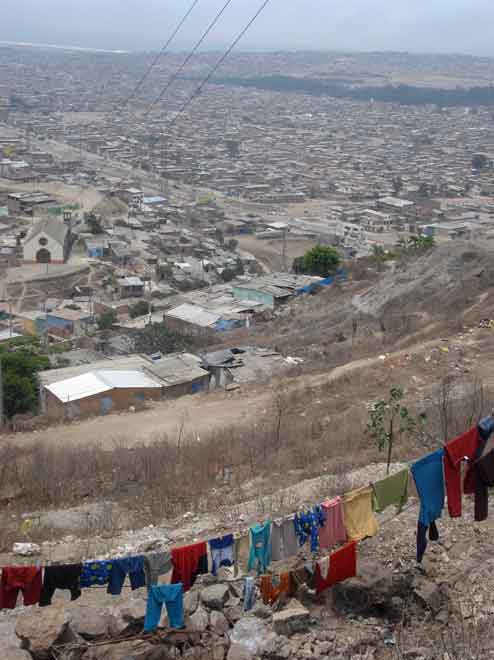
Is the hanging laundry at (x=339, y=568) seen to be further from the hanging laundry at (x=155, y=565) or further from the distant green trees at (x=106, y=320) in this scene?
the distant green trees at (x=106, y=320)

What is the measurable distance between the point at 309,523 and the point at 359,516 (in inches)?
9.8

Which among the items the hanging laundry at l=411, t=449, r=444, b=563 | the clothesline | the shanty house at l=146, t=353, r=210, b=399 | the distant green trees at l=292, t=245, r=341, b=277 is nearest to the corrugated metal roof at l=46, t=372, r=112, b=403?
the shanty house at l=146, t=353, r=210, b=399

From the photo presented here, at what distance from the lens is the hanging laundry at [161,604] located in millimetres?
3453

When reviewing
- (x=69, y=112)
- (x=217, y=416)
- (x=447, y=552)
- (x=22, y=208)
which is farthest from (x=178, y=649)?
(x=69, y=112)

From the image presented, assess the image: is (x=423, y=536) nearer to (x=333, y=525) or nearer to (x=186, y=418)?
(x=333, y=525)

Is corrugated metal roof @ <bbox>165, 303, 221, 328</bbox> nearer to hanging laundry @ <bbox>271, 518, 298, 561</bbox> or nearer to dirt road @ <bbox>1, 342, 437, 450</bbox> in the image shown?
dirt road @ <bbox>1, 342, 437, 450</bbox>

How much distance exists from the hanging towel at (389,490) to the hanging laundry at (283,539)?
42 cm

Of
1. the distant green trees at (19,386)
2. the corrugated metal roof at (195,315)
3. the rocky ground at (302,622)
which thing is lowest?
the corrugated metal roof at (195,315)

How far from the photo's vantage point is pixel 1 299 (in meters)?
20.0

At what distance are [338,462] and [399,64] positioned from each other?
465 ft

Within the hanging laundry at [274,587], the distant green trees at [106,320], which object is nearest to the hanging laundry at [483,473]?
the hanging laundry at [274,587]

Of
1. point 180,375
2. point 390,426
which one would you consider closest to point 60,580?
point 390,426

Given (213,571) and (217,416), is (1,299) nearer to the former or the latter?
(217,416)

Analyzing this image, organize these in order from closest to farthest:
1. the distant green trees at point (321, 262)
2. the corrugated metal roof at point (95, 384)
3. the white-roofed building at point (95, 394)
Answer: the white-roofed building at point (95, 394) < the corrugated metal roof at point (95, 384) < the distant green trees at point (321, 262)
